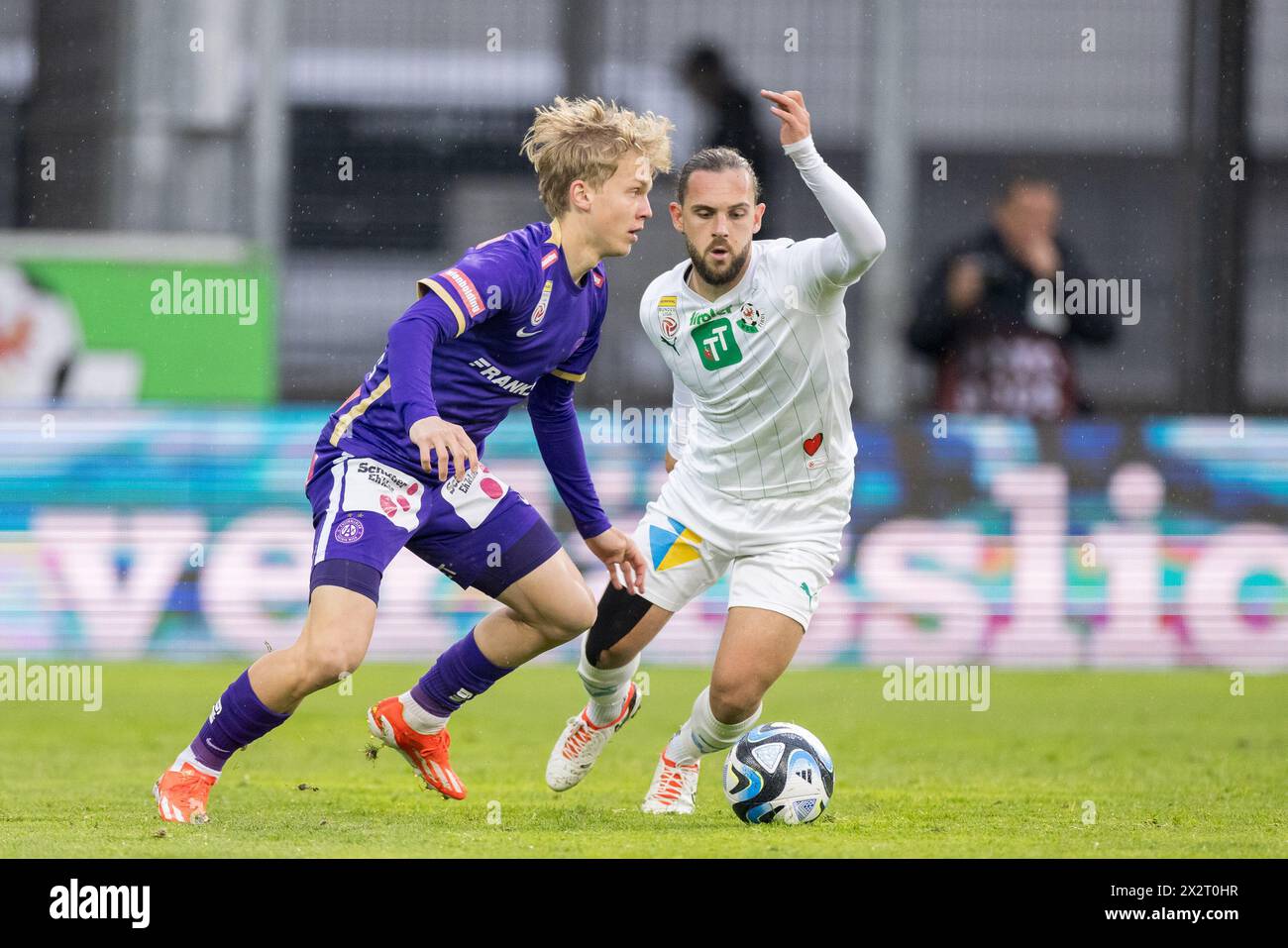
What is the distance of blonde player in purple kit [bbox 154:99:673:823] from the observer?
5027 mm

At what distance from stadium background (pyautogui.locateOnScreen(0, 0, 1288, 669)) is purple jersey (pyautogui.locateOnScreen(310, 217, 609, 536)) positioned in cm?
438

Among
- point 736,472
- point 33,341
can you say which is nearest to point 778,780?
point 736,472

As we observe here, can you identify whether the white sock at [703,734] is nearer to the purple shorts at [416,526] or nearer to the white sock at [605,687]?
the white sock at [605,687]

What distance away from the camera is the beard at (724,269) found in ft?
18.5

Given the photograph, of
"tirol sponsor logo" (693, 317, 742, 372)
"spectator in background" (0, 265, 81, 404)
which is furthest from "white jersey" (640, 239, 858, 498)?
"spectator in background" (0, 265, 81, 404)

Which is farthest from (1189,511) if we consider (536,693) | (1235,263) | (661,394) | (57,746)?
(57,746)

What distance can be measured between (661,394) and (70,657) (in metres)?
3.70

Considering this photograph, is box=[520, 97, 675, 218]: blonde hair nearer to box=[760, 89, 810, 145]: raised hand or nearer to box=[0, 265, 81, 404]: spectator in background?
box=[760, 89, 810, 145]: raised hand

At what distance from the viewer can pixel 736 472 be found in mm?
5902

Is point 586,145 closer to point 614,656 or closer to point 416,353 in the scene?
point 416,353

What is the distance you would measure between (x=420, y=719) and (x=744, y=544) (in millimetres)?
1222

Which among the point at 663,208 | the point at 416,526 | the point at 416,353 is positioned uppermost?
the point at 663,208

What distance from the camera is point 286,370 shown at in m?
10.4
